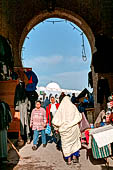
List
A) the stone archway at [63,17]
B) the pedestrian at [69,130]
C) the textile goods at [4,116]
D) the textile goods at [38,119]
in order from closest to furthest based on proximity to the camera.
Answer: the textile goods at [4,116] < the pedestrian at [69,130] < the textile goods at [38,119] < the stone archway at [63,17]

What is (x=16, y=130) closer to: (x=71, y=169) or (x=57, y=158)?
(x=57, y=158)

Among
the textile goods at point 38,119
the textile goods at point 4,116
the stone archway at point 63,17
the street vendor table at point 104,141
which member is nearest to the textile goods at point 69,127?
the street vendor table at point 104,141

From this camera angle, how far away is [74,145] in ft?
18.1

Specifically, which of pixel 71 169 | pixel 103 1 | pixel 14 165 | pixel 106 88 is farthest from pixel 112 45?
pixel 14 165

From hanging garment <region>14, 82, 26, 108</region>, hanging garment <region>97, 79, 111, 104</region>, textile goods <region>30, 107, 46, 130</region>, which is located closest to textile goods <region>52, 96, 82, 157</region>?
textile goods <region>30, 107, 46, 130</region>

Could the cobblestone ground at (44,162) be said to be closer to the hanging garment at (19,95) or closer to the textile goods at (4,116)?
the textile goods at (4,116)

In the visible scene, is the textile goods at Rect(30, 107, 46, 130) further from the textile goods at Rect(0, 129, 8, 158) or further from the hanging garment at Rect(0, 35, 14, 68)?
the textile goods at Rect(0, 129, 8, 158)

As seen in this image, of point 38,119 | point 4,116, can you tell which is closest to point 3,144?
point 4,116

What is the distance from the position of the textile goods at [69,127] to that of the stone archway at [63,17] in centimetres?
471

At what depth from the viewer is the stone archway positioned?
978 centimetres

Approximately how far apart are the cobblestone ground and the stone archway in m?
4.88

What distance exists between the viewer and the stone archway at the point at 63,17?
9.78 meters

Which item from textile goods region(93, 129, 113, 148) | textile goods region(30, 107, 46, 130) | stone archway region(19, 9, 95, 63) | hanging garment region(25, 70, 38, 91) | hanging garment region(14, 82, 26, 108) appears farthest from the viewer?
stone archway region(19, 9, 95, 63)

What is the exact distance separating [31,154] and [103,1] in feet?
21.4
